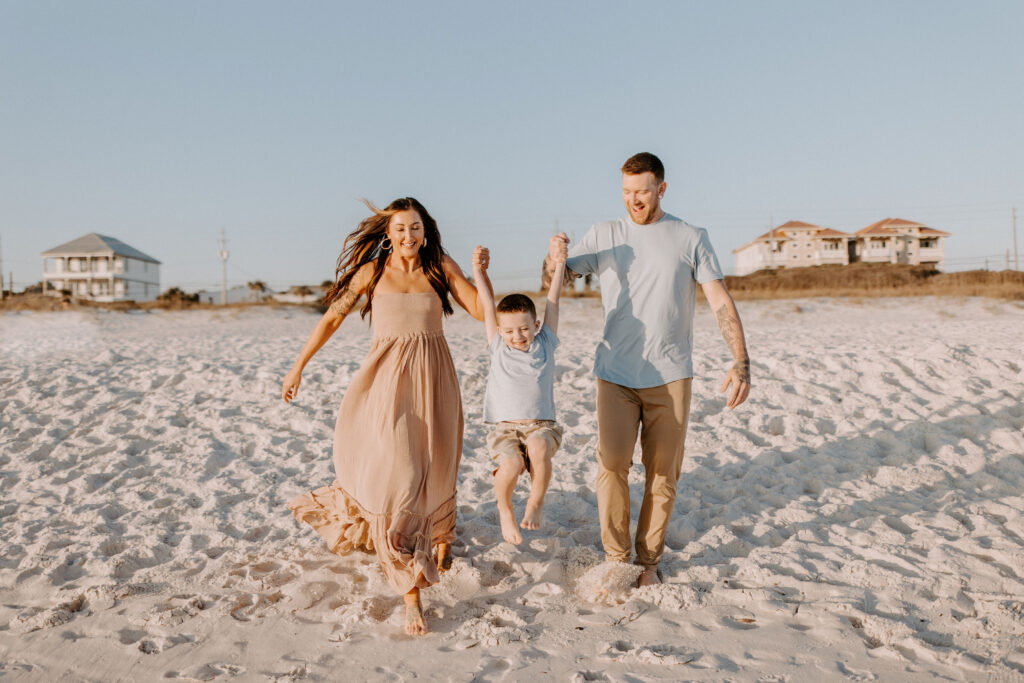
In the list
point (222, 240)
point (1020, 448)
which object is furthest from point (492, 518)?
point (222, 240)

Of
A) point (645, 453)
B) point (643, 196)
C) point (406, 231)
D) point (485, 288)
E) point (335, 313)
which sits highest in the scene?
point (643, 196)

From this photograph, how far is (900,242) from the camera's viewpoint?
4912 cm

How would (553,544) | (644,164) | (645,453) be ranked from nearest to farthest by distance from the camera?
(644,164)
(645,453)
(553,544)

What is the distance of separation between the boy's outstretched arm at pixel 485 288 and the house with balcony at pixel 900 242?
5073cm

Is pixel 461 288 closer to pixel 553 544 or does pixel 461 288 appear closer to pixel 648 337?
pixel 648 337

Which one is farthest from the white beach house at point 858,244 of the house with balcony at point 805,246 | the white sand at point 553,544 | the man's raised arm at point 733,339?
the man's raised arm at point 733,339

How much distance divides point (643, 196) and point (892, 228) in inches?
2035

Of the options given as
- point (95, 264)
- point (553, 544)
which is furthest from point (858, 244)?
point (95, 264)

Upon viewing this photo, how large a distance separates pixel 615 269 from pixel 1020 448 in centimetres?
485

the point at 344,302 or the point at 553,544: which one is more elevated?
the point at 344,302

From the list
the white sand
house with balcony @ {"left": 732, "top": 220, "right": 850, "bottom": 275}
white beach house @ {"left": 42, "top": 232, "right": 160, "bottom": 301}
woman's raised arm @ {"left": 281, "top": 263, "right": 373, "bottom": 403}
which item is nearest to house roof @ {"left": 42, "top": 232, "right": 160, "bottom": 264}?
white beach house @ {"left": 42, "top": 232, "right": 160, "bottom": 301}

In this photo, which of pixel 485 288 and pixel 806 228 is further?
pixel 806 228

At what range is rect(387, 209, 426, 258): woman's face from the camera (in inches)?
159

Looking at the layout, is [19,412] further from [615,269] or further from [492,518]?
[615,269]
